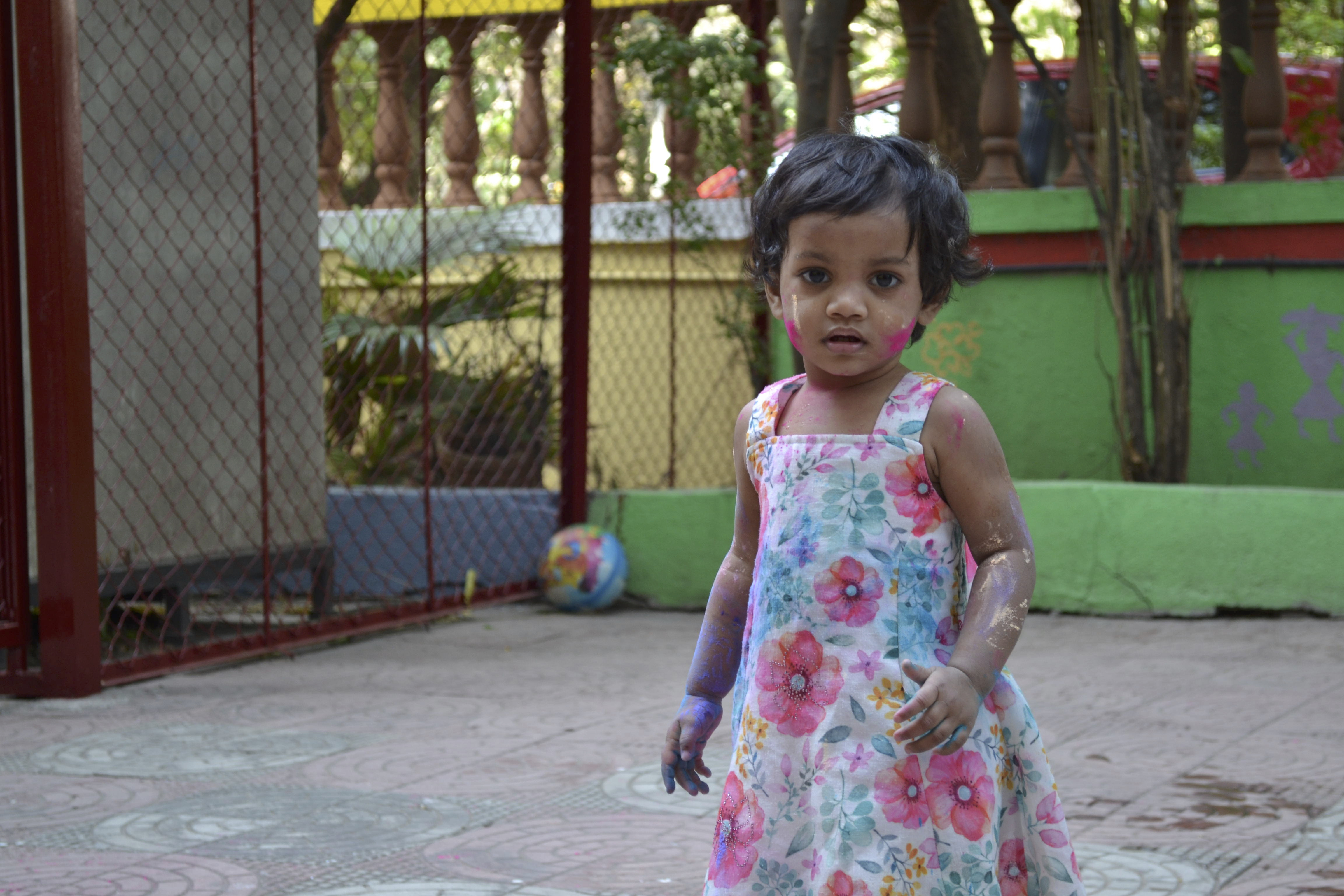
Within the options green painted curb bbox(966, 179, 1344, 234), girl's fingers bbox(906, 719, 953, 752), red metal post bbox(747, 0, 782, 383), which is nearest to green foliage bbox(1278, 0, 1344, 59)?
red metal post bbox(747, 0, 782, 383)

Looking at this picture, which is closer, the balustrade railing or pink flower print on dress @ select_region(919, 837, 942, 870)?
pink flower print on dress @ select_region(919, 837, 942, 870)

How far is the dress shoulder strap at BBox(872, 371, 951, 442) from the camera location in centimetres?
202

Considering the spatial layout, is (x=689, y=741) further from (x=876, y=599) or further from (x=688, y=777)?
(x=876, y=599)

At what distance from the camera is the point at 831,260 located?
Answer: 6.64 feet

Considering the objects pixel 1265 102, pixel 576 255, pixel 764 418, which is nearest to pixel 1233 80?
pixel 1265 102

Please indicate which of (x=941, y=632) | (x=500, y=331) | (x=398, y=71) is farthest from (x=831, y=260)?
(x=398, y=71)

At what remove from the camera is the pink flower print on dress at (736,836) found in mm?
2002

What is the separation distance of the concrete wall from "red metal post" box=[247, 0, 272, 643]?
6 centimetres

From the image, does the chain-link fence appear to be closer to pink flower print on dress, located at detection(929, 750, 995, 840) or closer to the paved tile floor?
the paved tile floor

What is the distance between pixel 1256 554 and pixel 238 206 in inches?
170

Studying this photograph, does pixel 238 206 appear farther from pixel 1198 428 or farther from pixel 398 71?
pixel 1198 428

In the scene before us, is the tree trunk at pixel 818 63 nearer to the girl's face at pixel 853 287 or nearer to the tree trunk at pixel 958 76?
the tree trunk at pixel 958 76

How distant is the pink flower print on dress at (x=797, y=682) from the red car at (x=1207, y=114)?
593cm

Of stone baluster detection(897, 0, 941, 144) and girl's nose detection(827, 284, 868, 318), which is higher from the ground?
stone baluster detection(897, 0, 941, 144)
